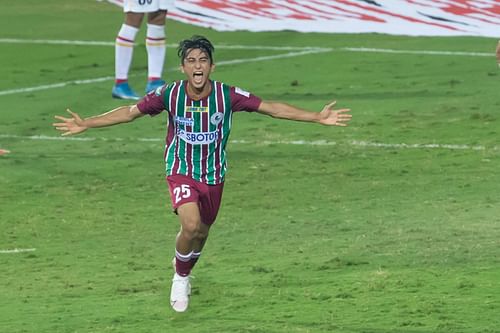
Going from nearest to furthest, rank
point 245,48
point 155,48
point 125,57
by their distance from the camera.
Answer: point 125,57
point 155,48
point 245,48

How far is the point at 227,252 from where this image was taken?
10867 millimetres

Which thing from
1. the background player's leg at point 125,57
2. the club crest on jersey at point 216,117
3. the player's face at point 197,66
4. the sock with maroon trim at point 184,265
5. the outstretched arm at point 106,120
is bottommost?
the background player's leg at point 125,57

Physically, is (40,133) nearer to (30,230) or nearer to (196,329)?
(30,230)

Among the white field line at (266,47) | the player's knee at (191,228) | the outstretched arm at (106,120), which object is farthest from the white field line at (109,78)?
the player's knee at (191,228)

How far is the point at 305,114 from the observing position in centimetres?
940

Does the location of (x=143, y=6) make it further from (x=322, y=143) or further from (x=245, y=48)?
(x=245, y=48)

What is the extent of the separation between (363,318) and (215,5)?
52.0ft

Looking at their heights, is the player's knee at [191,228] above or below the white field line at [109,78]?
above

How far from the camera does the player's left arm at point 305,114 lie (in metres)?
9.34

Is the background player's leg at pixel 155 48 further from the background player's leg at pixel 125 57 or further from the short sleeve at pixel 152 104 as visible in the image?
the short sleeve at pixel 152 104

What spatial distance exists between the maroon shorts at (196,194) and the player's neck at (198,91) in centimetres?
49

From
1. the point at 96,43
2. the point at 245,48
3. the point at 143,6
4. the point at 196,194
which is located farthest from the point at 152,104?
the point at 96,43

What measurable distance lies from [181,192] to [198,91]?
1.97 ft

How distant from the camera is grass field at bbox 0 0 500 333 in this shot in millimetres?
9219
